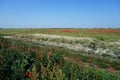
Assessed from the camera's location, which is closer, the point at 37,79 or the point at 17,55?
the point at 37,79

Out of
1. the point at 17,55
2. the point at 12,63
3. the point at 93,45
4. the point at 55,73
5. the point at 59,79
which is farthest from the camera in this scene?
the point at 93,45

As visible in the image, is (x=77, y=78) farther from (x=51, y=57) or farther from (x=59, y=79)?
(x=51, y=57)

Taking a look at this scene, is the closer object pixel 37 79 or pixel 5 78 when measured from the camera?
pixel 37 79

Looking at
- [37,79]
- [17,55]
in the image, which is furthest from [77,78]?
[17,55]

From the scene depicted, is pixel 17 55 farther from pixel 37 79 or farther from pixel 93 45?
pixel 93 45

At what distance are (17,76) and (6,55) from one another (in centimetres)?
165

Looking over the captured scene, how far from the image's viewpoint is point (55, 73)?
19.7ft

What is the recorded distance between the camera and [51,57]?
8.15 meters

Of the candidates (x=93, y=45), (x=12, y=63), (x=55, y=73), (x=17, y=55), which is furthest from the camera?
(x=93, y=45)

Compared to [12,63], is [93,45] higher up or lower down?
lower down

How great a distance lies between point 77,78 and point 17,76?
1.69 m

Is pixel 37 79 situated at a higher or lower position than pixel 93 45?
higher

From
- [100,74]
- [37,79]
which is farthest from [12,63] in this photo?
[100,74]

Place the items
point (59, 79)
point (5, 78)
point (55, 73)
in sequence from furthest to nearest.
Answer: point (5, 78), point (55, 73), point (59, 79)
